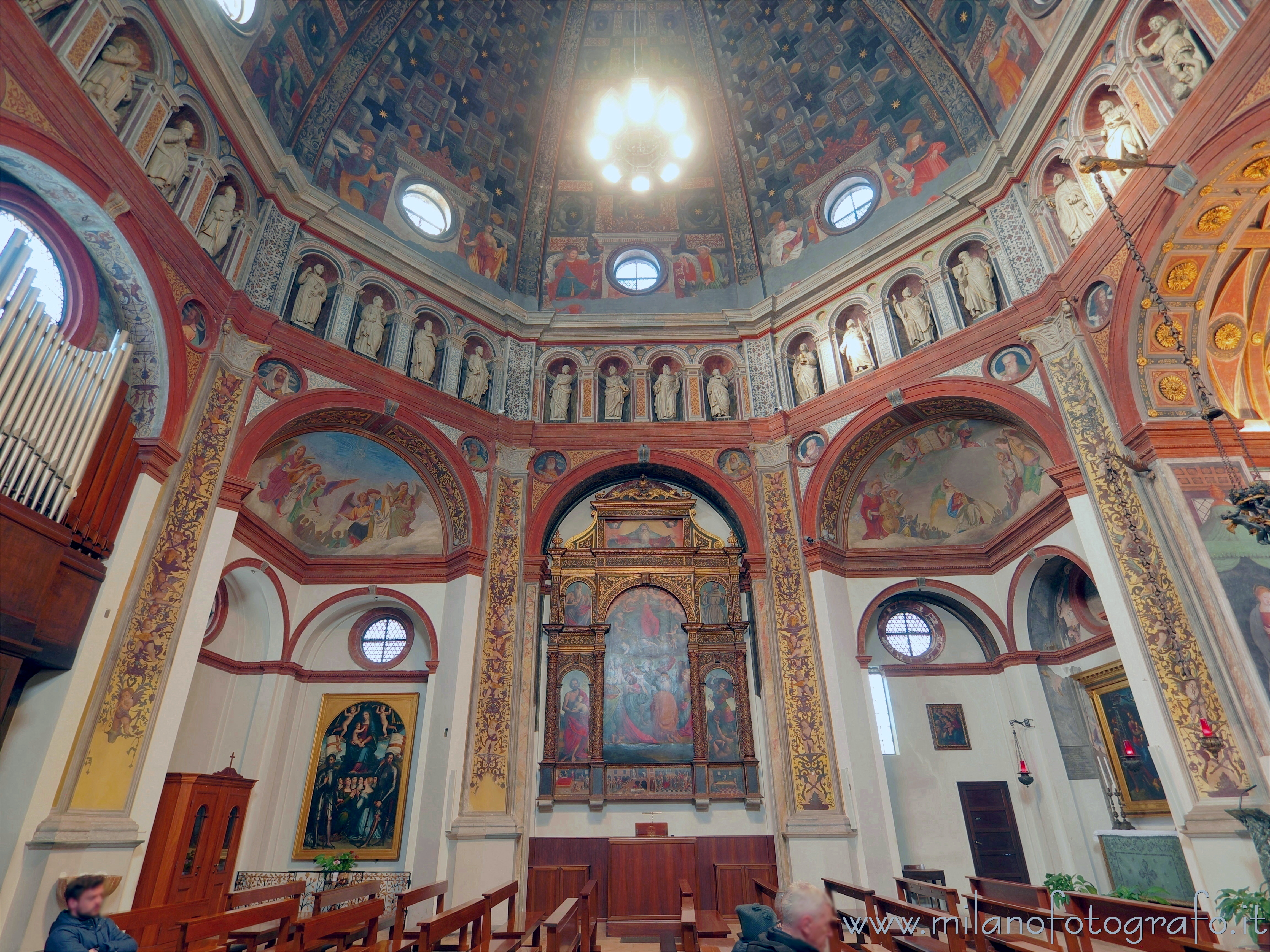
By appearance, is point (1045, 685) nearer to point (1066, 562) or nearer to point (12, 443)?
point (1066, 562)

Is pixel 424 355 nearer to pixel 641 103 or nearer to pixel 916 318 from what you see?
pixel 641 103

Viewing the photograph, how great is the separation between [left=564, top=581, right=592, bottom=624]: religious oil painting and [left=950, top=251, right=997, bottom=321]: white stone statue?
943 cm

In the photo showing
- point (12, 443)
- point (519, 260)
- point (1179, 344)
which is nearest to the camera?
point (12, 443)

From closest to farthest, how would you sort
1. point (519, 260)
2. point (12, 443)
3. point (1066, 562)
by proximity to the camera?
1. point (12, 443)
2. point (1066, 562)
3. point (519, 260)

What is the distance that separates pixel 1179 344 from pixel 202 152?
13.9 m

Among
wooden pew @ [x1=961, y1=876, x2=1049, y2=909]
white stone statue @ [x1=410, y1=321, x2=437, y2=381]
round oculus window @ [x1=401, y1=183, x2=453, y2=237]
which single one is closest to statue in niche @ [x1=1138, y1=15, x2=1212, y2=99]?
wooden pew @ [x1=961, y1=876, x2=1049, y2=909]

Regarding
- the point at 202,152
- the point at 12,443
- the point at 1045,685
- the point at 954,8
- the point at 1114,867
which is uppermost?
the point at 954,8

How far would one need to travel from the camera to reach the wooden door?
42.0ft

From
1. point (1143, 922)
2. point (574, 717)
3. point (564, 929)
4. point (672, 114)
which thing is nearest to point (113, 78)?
point (672, 114)

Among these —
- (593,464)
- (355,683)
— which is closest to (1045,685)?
(593,464)

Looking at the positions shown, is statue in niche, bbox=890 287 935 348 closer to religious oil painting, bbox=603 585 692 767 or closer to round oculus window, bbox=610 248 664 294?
round oculus window, bbox=610 248 664 294

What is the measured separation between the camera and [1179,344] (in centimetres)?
791

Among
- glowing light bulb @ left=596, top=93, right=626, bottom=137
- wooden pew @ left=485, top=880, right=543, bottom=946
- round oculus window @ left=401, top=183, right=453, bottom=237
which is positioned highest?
round oculus window @ left=401, top=183, right=453, bottom=237

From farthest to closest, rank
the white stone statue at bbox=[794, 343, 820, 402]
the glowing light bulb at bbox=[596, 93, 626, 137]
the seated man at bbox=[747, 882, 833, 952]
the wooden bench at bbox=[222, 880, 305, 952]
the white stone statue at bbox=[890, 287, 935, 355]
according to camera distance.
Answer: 1. the white stone statue at bbox=[794, 343, 820, 402]
2. the white stone statue at bbox=[890, 287, 935, 355]
3. the glowing light bulb at bbox=[596, 93, 626, 137]
4. the wooden bench at bbox=[222, 880, 305, 952]
5. the seated man at bbox=[747, 882, 833, 952]
